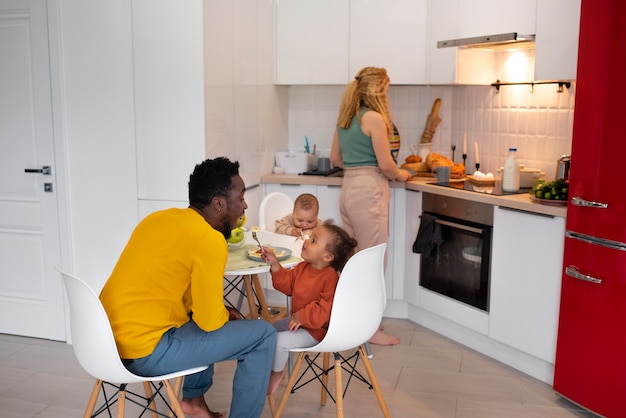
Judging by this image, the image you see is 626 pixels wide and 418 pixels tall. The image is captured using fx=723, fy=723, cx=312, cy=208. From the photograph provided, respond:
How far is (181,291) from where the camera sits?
260cm

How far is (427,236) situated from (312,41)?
59.2 inches

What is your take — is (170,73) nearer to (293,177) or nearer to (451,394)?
(293,177)

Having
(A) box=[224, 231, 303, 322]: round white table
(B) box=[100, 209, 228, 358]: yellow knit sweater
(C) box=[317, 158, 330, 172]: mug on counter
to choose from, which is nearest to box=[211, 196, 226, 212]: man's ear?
(B) box=[100, 209, 228, 358]: yellow knit sweater

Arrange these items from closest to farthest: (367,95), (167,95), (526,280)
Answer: (526,280) < (167,95) < (367,95)

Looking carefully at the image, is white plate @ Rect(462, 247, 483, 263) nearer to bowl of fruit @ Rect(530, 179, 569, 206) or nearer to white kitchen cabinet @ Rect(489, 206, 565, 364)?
white kitchen cabinet @ Rect(489, 206, 565, 364)

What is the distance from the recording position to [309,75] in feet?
15.8

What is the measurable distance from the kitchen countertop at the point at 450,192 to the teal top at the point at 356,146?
324 millimetres

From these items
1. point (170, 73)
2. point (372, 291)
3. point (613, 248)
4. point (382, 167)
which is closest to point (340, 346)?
point (372, 291)

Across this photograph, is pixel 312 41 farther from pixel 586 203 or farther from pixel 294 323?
pixel 294 323

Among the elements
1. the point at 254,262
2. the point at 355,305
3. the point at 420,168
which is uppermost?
the point at 420,168

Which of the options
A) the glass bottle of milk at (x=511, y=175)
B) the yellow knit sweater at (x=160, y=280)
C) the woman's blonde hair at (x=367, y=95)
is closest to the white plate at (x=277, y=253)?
the yellow knit sweater at (x=160, y=280)

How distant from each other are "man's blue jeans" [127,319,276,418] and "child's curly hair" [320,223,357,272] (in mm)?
405

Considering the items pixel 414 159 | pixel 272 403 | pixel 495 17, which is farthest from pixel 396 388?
pixel 495 17

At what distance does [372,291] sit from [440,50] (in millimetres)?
2097
